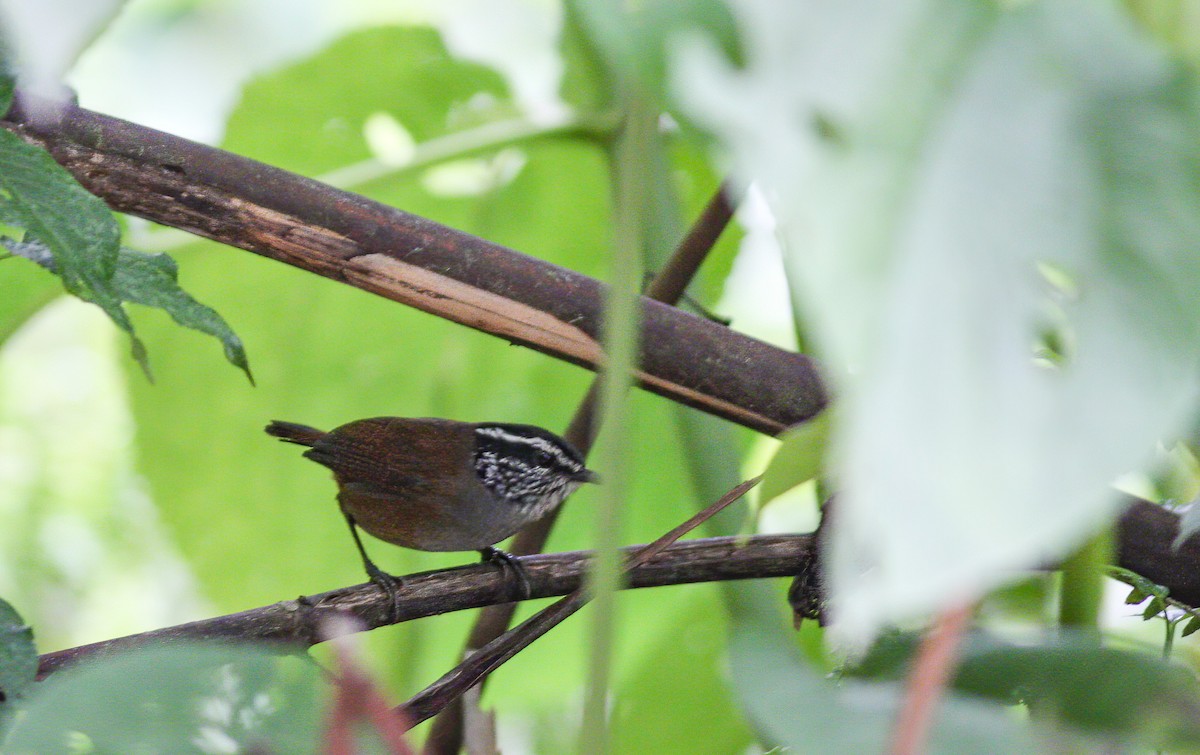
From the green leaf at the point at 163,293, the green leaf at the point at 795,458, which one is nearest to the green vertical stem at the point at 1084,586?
the green leaf at the point at 795,458

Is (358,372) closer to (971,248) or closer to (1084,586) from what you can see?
(1084,586)

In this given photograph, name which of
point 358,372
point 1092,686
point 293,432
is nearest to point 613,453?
point 1092,686

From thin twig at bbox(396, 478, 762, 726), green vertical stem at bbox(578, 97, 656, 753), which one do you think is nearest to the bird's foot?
thin twig at bbox(396, 478, 762, 726)

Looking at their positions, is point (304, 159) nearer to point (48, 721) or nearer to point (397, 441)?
point (397, 441)

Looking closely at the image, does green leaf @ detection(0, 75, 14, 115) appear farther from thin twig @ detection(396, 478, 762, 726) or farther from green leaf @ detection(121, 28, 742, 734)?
green leaf @ detection(121, 28, 742, 734)

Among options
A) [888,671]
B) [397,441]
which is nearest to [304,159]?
[397,441]

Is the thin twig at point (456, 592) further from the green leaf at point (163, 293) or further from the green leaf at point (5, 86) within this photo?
the green leaf at point (5, 86)
